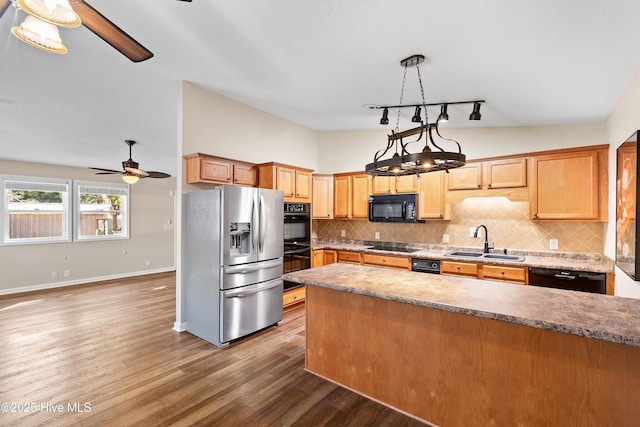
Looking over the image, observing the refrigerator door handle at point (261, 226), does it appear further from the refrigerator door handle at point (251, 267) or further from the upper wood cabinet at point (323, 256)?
the upper wood cabinet at point (323, 256)

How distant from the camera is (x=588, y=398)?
1.53 m

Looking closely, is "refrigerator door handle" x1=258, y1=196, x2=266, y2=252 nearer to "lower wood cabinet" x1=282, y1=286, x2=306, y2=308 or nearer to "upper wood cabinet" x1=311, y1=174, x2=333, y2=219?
"lower wood cabinet" x1=282, y1=286, x2=306, y2=308

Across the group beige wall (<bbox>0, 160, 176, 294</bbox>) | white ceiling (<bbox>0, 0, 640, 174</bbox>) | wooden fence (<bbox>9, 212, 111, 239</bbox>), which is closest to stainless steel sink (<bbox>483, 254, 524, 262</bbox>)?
white ceiling (<bbox>0, 0, 640, 174</bbox>)

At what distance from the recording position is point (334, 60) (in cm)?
259

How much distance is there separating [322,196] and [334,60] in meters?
2.88

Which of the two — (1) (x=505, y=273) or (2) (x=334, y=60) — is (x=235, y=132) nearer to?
(2) (x=334, y=60)

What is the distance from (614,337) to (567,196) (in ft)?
8.98

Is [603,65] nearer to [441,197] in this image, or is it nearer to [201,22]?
[441,197]

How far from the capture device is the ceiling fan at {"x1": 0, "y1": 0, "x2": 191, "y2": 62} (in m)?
1.28

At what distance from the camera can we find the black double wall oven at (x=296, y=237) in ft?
13.8

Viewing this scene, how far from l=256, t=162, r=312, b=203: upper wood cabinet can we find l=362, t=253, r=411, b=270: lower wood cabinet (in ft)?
4.22

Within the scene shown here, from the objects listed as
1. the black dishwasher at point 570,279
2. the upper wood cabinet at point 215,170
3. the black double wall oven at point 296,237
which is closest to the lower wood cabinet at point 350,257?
the black double wall oven at point 296,237

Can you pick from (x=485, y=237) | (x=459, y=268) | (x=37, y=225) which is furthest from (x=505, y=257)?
(x=37, y=225)

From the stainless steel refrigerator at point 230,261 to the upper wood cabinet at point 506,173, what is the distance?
2.81 metres
